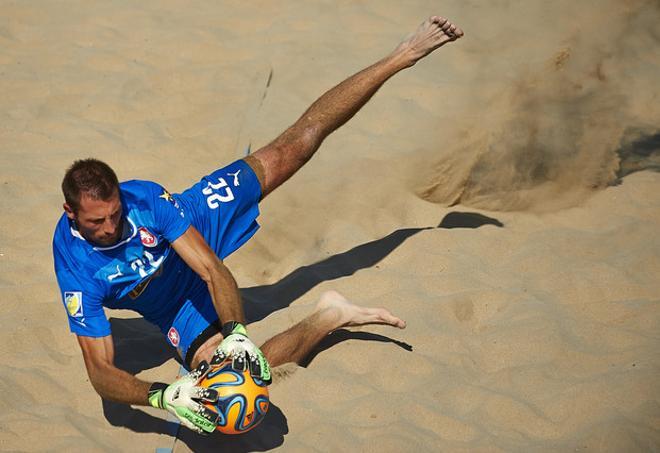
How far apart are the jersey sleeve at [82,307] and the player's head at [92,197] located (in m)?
0.25

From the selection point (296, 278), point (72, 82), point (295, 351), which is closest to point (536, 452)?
point (295, 351)

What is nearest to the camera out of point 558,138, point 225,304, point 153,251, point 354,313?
point 225,304

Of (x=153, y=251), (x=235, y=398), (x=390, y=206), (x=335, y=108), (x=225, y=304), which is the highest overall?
(x=335, y=108)

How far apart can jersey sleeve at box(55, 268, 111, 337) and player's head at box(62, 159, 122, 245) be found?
25cm

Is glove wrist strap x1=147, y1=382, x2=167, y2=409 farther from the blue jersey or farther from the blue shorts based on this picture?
the blue shorts

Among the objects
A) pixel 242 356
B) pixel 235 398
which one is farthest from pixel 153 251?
pixel 235 398

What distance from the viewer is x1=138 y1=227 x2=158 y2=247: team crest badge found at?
12.5 feet

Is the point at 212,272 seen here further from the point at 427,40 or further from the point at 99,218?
the point at 427,40

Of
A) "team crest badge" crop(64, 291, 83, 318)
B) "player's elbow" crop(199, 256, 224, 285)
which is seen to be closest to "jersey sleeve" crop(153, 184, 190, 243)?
"player's elbow" crop(199, 256, 224, 285)

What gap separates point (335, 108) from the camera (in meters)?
4.62

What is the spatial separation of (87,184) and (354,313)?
4.44 ft

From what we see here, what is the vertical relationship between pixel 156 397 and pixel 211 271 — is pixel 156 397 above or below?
below

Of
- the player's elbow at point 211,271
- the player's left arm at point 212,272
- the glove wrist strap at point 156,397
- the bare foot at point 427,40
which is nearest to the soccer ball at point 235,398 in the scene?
the glove wrist strap at point 156,397

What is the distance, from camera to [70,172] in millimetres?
3510
